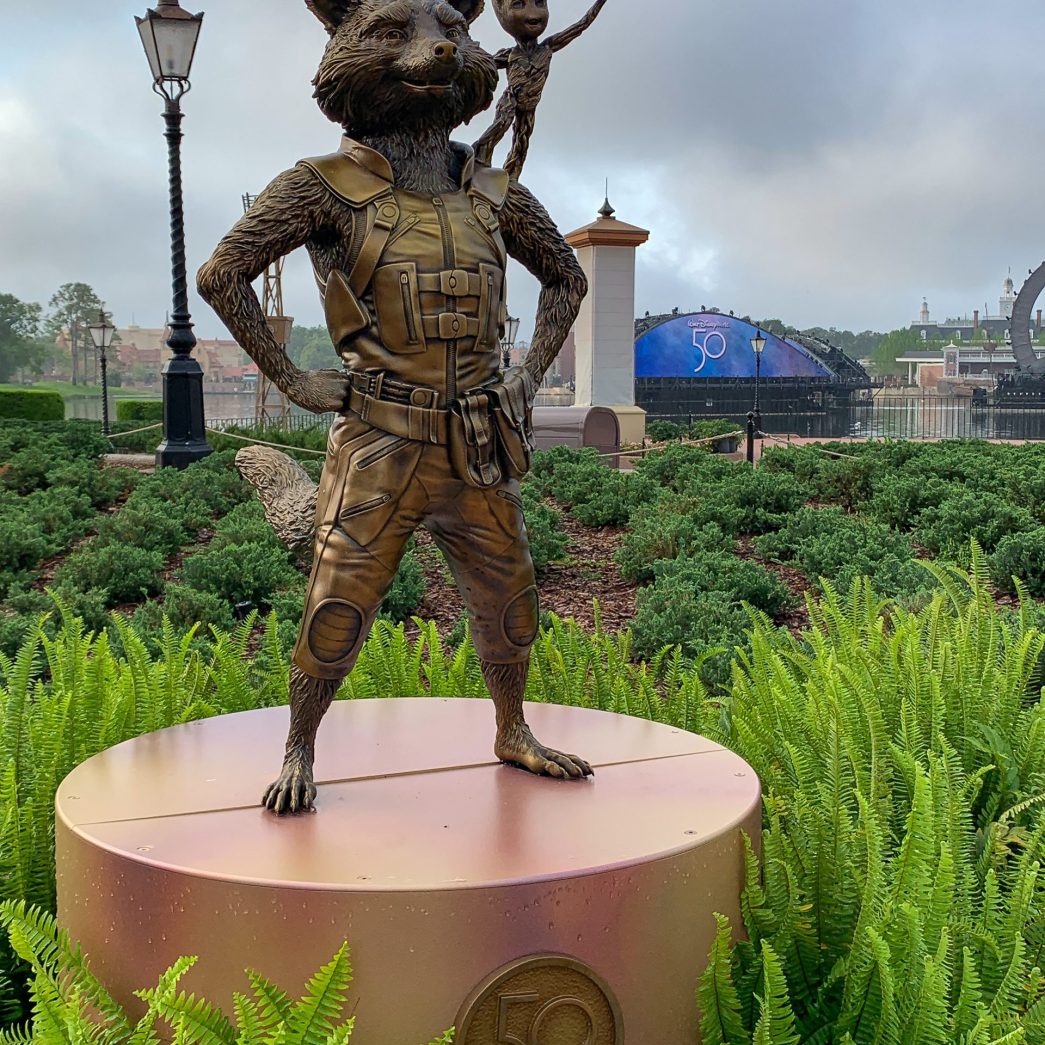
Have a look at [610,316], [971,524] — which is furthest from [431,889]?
[610,316]

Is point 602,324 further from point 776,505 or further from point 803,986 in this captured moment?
point 803,986

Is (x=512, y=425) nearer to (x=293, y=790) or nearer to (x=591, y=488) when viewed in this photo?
(x=293, y=790)

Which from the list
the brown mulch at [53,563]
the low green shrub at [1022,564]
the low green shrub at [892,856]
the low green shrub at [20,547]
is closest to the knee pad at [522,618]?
the low green shrub at [892,856]

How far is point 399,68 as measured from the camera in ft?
9.17

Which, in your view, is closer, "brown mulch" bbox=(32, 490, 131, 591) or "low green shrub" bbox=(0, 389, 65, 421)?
"brown mulch" bbox=(32, 490, 131, 591)

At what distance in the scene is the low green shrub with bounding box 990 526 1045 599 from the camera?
781 cm

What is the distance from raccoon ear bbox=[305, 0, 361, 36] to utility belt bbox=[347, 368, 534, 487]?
2.95 ft

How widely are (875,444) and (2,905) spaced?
41.6 feet

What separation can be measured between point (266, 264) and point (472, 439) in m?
0.67

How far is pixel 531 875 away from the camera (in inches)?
94.7

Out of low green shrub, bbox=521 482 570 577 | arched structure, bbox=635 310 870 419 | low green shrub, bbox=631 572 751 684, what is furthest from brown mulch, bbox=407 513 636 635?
arched structure, bbox=635 310 870 419

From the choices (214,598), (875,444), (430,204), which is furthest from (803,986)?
(875,444)

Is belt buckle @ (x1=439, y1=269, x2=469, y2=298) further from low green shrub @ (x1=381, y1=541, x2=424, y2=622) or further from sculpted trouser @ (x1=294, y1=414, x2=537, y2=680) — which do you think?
low green shrub @ (x1=381, y1=541, x2=424, y2=622)

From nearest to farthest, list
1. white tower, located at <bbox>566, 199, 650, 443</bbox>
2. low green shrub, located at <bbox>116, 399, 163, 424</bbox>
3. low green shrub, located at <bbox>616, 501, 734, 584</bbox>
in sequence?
low green shrub, located at <bbox>616, 501, 734, 584</bbox>, white tower, located at <bbox>566, 199, 650, 443</bbox>, low green shrub, located at <bbox>116, 399, 163, 424</bbox>
